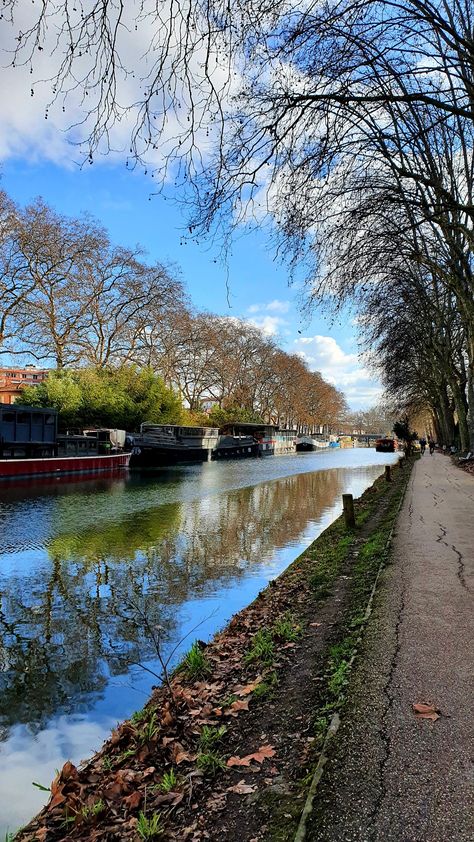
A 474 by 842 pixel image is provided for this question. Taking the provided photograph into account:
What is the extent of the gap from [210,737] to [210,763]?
359 millimetres

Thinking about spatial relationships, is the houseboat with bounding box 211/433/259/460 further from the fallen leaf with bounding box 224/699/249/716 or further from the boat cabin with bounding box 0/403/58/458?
the fallen leaf with bounding box 224/699/249/716

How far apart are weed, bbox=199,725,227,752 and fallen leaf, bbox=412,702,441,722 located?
1341 millimetres

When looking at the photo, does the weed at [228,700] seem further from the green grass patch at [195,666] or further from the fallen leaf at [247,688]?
the green grass patch at [195,666]

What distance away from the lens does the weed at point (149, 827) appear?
269 cm

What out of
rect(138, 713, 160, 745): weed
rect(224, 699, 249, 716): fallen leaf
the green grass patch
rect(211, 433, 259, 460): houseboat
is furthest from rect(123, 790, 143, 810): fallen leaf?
rect(211, 433, 259, 460): houseboat

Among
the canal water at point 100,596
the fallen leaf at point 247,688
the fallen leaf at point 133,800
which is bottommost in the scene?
the canal water at point 100,596

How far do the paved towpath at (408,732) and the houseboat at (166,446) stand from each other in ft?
125

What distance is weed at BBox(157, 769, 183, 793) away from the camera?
3.16 metres

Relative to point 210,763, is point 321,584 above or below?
below

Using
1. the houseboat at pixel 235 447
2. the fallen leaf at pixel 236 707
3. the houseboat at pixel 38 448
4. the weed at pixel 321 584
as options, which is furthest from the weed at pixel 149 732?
the houseboat at pixel 235 447

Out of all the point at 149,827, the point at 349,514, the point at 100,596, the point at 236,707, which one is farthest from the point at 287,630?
the point at 349,514

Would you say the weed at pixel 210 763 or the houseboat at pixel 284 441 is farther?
the houseboat at pixel 284 441

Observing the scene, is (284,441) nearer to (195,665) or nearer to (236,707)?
(195,665)

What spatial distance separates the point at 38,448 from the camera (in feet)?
102
